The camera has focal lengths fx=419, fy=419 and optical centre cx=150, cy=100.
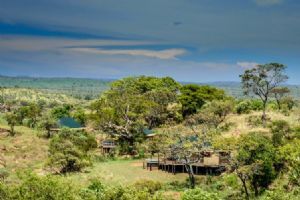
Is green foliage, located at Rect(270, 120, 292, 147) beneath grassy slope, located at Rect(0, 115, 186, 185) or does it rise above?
above

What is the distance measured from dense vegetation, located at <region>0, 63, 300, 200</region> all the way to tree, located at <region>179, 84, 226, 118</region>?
0.21 m

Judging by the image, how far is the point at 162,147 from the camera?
165 ft

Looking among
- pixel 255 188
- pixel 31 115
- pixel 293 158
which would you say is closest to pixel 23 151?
pixel 31 115

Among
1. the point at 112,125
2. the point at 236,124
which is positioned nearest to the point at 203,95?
the point at 236,124

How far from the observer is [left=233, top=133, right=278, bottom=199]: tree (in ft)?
135

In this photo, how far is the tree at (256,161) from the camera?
135ft

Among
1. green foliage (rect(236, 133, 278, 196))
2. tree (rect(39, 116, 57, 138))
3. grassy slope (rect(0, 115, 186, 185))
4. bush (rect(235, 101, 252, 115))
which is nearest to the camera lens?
green foliage (rect(236, 133, 278, 196))

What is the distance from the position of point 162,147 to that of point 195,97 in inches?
1578

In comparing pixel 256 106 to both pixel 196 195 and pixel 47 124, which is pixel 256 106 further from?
→ pixel 196 195

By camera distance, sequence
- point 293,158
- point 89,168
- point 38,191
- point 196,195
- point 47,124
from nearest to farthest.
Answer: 1. point 38,191
2. point 196,195
3. point 293,158
4. point 89,168
5. point 47,124

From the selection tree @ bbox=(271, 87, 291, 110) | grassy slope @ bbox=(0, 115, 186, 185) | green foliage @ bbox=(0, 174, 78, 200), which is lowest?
grassy slope @ bbox=(0, 115, 186, 185)

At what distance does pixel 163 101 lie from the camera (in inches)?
3538

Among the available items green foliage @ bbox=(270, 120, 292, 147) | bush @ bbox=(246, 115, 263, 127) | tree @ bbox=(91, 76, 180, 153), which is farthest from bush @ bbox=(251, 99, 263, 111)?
green foliage @ bbox=(270, 120, 292, 147)

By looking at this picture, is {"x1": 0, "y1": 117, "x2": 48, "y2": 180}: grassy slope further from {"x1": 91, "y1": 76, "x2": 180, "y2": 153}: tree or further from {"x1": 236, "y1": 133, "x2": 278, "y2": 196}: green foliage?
{"x1": 236, "y1": 133, "x2": 278, "y2": 196}: green foliage
